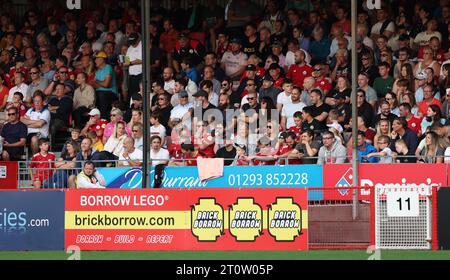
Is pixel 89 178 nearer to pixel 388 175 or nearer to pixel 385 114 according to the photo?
pixel 388 175

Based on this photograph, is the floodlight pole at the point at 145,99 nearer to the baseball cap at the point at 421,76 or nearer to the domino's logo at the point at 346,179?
the domino's logo at the point at 346,179

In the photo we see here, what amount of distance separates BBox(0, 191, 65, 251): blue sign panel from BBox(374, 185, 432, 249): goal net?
547cm

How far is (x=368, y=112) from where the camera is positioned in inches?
966

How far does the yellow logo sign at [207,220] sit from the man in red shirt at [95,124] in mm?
5593

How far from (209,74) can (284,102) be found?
215 cm

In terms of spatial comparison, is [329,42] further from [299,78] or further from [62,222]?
[62,222]

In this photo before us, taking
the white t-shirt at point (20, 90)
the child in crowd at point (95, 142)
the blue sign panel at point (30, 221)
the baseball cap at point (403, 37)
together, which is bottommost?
the blue sign panel at point (30, 221)

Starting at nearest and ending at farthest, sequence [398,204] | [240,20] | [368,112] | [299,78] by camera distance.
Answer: [398,204] → [368,112] → [299,78] → [240,20]

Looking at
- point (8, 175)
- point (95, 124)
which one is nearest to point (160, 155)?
point (95, 124)

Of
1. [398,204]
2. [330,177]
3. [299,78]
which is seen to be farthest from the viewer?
[299,78]

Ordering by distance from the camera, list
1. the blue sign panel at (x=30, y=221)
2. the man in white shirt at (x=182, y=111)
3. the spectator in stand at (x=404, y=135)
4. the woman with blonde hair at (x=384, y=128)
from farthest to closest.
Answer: the man in white shirt at (x=182, y=111) → the woman with blonde hair at (x=384, y=128) → the spectator in stand at (x=404, y=135) → the blue sign panel at (x=30, y=221)

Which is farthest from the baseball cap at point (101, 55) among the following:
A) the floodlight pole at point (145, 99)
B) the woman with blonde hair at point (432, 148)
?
the woman with blonde hair at point (432, 148)

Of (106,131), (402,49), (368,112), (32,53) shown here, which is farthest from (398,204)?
(32,53)

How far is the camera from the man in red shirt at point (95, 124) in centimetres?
2611
